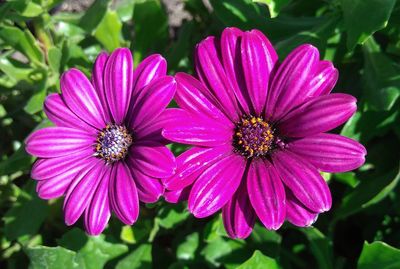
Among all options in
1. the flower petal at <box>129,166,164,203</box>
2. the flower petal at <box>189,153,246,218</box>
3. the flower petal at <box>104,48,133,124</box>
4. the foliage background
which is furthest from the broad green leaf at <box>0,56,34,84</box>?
the flower petal at <box>189,153,246,218</box>

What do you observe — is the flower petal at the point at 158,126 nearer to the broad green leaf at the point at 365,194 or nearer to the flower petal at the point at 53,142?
the flower petal at the point at 53,142

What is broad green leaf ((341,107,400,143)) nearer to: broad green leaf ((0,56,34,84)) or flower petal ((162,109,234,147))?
flower petal ((162,109,234,147))

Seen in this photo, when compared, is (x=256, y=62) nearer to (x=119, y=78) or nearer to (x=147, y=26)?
(x=119, y=78)

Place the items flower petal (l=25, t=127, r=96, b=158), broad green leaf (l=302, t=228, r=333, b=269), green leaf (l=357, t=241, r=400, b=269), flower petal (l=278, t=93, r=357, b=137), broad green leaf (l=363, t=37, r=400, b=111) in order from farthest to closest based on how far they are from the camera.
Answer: broad green leaf (l=302, t=228, r=333, b=269) < broad green leaf (l=363, t=37, r=400, b=111) < green leaf (l=357, t=241, r=400, b=269) < flower petal (l=25, t=127, r=96, b=158) < flower petal (l=278, t=93, r=357, b=137)

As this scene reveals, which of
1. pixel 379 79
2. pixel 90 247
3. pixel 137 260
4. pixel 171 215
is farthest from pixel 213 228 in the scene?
pixel 379 79

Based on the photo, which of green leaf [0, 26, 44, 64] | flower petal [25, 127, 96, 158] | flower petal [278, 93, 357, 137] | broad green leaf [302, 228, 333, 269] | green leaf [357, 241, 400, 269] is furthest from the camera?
green leaf [0, 26, 44, 64]

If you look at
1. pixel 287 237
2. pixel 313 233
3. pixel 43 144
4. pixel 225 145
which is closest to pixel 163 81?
pixel 225 145
